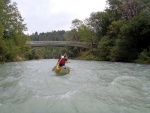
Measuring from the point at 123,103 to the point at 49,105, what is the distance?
7.23 ft

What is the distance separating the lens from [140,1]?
31672 mm

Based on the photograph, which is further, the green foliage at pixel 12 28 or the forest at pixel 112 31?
the green foliage at pixel 12 28

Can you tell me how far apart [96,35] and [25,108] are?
134 ft

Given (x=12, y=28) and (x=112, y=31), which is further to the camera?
(x=112, y=31)

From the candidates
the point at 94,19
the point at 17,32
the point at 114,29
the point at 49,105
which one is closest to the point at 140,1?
the point at 114,29

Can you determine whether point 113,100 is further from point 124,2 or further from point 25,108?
point 124,2

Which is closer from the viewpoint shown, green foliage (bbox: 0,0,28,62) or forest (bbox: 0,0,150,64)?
forest (bbox: 0,0,150,64)

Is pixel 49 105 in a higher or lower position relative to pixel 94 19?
lower

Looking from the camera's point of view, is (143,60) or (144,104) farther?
(143,60)

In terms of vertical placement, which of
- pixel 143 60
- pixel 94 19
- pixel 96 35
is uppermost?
pixel 94 19

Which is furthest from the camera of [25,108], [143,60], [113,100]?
[143,60]

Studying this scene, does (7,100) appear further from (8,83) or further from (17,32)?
(17,32)

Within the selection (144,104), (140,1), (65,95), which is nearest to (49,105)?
(65,95)

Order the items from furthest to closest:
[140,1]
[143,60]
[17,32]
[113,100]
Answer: [17,32]
[140,1]
[143,60]
[113,100]
